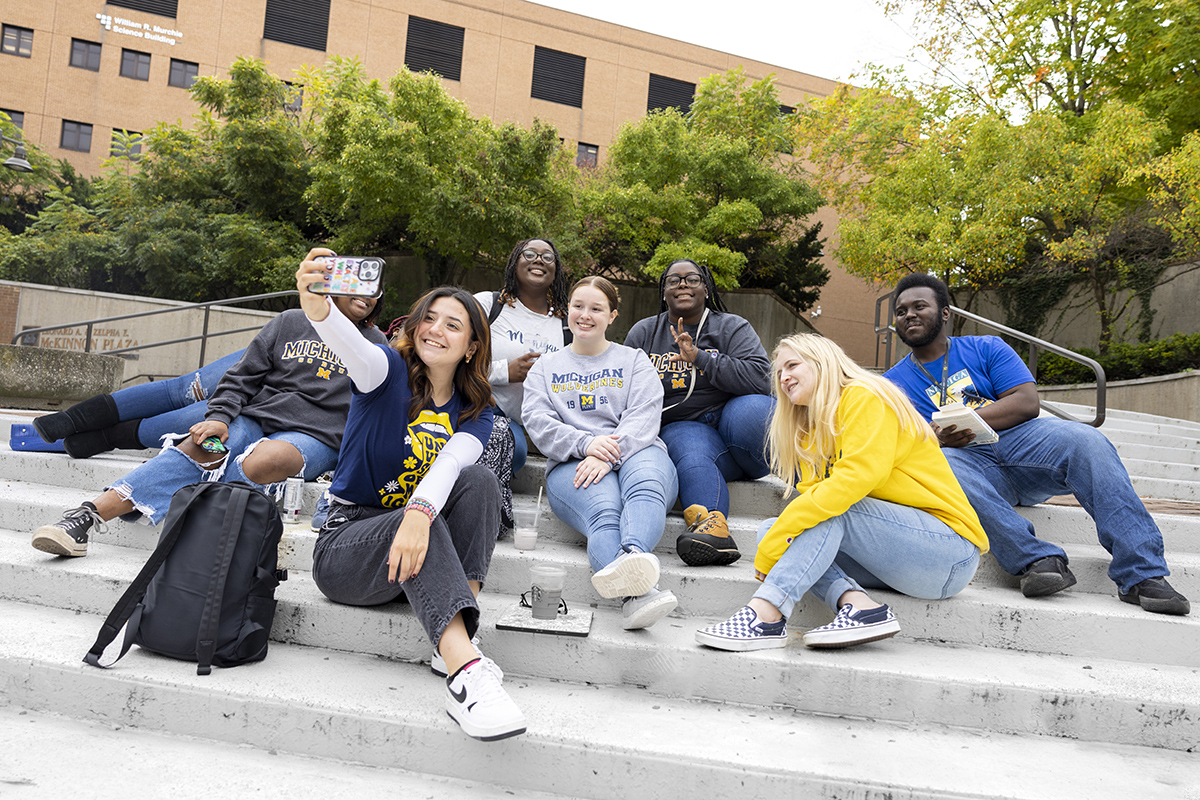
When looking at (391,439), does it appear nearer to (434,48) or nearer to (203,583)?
(203,583)

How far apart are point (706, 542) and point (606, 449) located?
558 millimetres

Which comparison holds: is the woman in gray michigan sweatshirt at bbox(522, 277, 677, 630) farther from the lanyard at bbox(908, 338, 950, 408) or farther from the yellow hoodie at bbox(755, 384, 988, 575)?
the lanyard at bbox(908, 338, 950, 408)

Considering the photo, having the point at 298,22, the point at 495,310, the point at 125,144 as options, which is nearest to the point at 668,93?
the point at 298,22

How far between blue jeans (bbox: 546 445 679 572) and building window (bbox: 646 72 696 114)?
77.3 feet

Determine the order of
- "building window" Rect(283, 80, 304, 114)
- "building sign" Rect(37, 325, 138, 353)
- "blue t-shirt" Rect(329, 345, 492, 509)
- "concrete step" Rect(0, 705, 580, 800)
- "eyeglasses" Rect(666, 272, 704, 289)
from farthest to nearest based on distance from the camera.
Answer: "building window" Rect(283, 80, 304, 114) → "building sign" Rect(37, 325, 138, 353) → "eyeglasses" Rect(666, 272, 704, 289) → "blue t-shirt" Rect(329, 345, 492, 509) → "concrete step" Rect(0, 705, 580, 800)

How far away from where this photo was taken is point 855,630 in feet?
7.66

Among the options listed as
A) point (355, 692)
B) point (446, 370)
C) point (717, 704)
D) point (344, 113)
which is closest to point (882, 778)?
point (717, 704)

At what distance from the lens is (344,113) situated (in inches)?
526

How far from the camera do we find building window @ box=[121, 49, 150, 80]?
68.0ft

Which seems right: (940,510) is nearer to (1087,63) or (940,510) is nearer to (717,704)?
(717,704)

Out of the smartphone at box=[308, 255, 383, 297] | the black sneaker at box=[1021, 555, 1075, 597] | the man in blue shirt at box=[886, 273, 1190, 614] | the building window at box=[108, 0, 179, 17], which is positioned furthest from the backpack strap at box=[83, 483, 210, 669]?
the building window at box=[108, 0, 179, 17]

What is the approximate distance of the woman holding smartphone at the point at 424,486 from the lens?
2.00m

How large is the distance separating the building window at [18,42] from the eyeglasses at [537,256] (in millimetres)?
24955

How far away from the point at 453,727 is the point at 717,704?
864 millimetres
